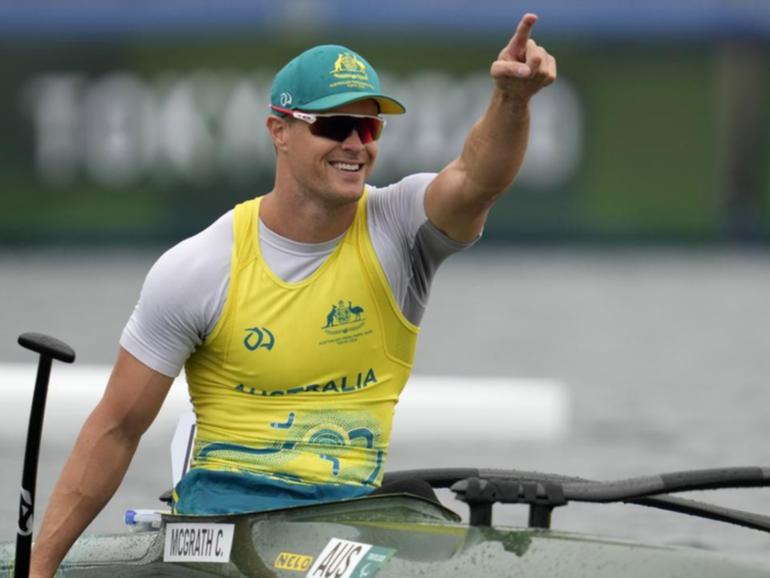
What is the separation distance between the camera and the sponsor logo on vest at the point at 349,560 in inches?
164

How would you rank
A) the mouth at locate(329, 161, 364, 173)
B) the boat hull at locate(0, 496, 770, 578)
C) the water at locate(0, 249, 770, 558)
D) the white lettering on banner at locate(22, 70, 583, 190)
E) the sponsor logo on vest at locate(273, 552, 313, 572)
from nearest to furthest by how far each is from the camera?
the boat hull at locate(0, 496, 770, 578)
the sponsor logo on vest at locate(273, 552, 313, 572)
the mouth at locate(329, 161, 364, 173)
the water at locate(0, 249, 770, 558)
the white lettering on banner at locate(22, 70, 583, 190)

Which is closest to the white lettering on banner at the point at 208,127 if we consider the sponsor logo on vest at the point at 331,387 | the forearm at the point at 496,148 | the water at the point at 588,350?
the water at the point at 588,350

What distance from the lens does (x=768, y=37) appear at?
1944 cm

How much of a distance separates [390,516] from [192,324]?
2.24 feet

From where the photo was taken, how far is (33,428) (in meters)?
4.46

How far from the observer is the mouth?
15.2 feet

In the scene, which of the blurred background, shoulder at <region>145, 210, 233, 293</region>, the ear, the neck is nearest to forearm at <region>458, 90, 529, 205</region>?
the neck

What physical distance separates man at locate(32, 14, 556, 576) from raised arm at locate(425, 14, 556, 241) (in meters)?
0.01

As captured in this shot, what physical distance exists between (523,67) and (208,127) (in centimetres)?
1615

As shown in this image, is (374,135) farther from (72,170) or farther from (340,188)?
(72,170)

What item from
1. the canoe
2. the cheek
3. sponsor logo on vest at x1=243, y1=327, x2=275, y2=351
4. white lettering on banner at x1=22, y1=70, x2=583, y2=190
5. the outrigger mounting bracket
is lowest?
the canoe

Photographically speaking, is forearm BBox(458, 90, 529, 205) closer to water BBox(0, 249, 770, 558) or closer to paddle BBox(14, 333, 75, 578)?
paddle BBox(14, 333, 75, 578)

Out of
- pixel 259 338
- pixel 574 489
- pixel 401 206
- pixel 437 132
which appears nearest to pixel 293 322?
pixel 259 338

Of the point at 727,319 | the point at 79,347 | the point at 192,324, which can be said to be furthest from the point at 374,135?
the point at 727,319
